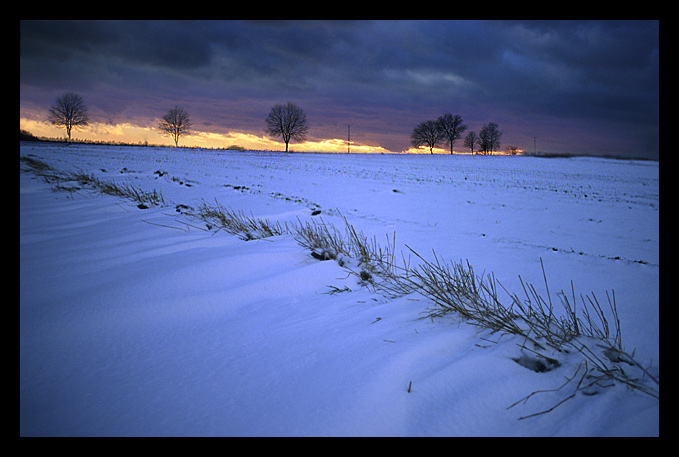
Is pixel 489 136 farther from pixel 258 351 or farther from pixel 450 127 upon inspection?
pixel 258 351

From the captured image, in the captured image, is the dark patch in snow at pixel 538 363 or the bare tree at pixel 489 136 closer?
the dark patch in snow at pixel 538 363

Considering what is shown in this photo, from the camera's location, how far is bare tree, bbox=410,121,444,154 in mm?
65062

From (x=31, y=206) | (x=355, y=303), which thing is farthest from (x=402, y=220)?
(x=31, y=206)

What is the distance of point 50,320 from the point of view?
60.5 inches

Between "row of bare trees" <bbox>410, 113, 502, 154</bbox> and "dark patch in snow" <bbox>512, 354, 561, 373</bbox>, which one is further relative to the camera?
"row of bare trees" <bbox>410, 113, 502, 154</bbox>

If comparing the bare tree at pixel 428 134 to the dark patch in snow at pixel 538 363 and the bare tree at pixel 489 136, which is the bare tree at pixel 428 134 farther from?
the dark patch in snow at pixel 538 363

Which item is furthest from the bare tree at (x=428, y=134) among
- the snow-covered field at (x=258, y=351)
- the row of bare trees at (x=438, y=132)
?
the snow-covered field at (x=258, y=351)

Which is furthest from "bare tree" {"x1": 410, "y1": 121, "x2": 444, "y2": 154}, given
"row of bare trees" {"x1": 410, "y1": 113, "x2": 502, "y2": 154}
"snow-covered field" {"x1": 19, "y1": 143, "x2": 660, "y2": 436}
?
"snow-covered field" {"x1": 19, "y1": 143, "x2": 660, "y2": 436}

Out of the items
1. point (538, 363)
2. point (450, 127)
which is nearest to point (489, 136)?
point (450, 127)

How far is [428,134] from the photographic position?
215ft

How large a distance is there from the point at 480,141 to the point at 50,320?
8644 centimetres

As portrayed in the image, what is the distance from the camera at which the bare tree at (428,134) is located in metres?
65.1

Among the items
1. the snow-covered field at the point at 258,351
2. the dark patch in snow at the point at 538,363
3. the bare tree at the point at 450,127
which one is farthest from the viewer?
the bare tree at the point at 450,127

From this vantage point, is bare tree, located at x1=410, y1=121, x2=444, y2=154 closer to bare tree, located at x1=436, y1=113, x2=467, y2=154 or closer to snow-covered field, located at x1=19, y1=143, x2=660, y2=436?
bare tree, located at x1=436, y1=113, x2=467, y2=154
